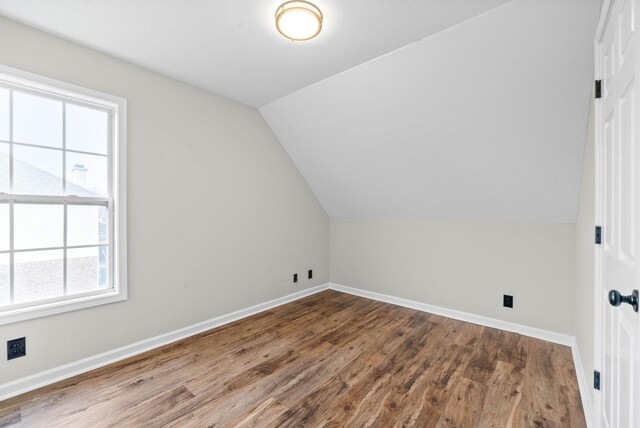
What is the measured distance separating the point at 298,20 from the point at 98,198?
199 centimetres

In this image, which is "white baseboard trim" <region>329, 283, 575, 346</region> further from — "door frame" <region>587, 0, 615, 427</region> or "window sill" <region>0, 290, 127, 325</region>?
"window sill" <region>0, 290, 127, 325</region>

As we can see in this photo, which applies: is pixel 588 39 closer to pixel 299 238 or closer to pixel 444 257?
pixel 444 257

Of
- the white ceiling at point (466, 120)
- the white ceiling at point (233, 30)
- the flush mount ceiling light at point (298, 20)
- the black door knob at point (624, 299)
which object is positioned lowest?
the black door knob at point (624, 299)

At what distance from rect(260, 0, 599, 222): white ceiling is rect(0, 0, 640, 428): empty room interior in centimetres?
2

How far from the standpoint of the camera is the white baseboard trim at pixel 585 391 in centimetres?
164

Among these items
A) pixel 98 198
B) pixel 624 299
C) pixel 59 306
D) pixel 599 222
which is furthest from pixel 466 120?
pixel 59 306

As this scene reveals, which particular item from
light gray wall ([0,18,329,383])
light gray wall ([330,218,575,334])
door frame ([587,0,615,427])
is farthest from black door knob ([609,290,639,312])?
light gray wall ([0,18,329,383])

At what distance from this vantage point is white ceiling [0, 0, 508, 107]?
1709 mm

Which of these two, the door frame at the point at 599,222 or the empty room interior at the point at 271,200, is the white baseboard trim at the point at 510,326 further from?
the door frame at the point at 599,222

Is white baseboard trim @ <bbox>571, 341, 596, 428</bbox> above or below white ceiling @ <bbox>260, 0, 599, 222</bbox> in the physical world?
below

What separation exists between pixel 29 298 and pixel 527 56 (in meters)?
3.68

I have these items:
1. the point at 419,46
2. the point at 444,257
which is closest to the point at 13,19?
the point at 419,46

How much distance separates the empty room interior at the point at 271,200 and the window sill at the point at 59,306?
0.02 meters

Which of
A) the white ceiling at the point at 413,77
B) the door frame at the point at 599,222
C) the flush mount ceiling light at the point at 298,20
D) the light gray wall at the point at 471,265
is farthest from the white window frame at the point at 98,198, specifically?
the door frame at the point at 599,222
